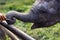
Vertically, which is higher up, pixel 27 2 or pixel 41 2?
pixel 27 2

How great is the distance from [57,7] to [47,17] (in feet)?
0.38

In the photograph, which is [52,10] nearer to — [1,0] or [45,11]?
[45,11]

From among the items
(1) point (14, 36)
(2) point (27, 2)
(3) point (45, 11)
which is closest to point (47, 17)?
(3) point (45, 11)

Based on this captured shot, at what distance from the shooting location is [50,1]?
2.74 meters

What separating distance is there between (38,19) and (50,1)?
179 mm

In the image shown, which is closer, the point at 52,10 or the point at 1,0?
the point at 52,10

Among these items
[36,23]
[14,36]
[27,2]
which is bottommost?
[14,36]

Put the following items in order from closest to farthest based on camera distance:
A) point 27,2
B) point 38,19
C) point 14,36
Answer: point 14,36 → point 38,19 → point 27,2

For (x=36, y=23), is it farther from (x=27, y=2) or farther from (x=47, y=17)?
(x=27, y=2)

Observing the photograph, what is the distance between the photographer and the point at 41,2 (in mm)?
2746

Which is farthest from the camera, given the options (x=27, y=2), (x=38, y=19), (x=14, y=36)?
(x=27, y=2)

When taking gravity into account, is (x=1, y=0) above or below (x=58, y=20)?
above

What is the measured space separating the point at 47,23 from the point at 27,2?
17.5 ft

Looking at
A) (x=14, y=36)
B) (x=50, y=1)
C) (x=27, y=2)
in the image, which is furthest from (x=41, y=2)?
(x=27, y=2)
